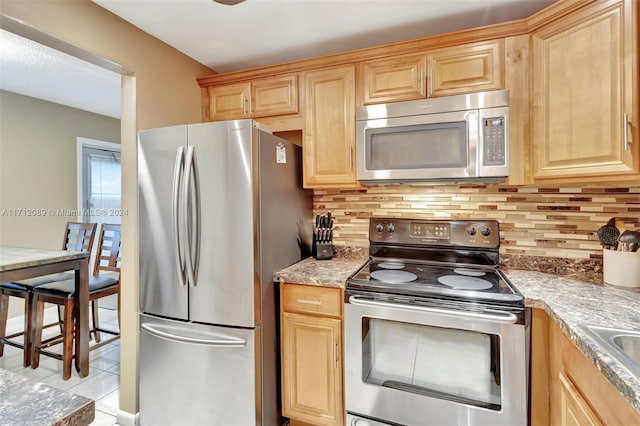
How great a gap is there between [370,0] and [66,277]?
3.09m

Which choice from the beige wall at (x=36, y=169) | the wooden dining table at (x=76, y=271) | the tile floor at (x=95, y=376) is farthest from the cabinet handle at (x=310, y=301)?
the beige wall at (x=36, y=169)

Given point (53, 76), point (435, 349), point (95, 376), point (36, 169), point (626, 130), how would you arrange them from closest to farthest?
1. point (626, 130)
2. point (435, 349)
3. point (95, 376)
4. point (53, 76)
5. point (36, 169)

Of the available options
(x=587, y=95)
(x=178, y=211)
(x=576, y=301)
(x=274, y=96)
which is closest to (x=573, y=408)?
A: (x=576, y=301)

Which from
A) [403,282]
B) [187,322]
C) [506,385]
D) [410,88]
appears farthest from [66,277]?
[506,385]

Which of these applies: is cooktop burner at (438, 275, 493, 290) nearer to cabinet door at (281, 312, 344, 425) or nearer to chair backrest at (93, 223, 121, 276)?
cabinet door at (281, 312, 344, 425)

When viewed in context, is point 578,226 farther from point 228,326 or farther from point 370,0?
point 228,326

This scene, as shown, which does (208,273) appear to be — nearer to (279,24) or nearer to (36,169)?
(279,24)

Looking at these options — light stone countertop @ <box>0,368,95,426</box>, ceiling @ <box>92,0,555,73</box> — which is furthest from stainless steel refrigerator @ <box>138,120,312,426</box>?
light stone countertop @ <box>0,368,95,426</box>

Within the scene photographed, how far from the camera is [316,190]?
2396 millimetres

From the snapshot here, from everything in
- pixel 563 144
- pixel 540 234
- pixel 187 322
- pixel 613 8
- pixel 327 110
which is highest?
pixel 613 8

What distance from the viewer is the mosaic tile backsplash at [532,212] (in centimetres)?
174

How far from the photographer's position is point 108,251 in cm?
303

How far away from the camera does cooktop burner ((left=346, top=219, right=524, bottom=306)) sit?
1483mm

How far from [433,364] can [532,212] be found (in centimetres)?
109
